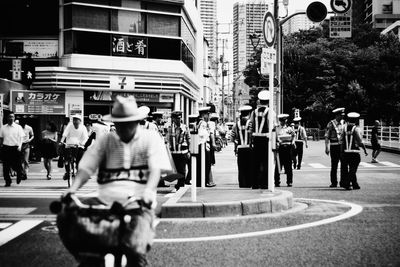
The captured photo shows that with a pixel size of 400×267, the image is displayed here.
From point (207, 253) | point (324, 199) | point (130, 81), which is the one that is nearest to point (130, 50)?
point (130, 81)

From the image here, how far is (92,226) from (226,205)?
531 cm

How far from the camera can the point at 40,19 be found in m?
29.5

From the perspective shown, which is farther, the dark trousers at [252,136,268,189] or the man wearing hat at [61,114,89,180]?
the man wearing hat at [61,114,89,180]

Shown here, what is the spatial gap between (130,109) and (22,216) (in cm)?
574

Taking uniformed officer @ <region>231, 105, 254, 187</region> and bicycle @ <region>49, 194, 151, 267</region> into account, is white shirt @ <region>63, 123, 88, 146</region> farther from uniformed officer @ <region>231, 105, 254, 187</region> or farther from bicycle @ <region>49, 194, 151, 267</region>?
bicycle @ <region>49, 194, 151, 267</region>

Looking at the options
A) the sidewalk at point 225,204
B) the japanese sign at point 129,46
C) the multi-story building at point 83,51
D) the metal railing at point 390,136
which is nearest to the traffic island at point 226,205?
the sidewalk at point 225,204

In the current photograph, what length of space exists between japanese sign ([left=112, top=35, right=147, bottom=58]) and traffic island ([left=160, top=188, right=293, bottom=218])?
809 inches

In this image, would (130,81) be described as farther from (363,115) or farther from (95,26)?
(363,115)

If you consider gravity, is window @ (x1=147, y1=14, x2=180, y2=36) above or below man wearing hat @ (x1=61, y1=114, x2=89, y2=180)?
above

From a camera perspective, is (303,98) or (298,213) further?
(303,98)

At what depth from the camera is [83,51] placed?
29.0 meters

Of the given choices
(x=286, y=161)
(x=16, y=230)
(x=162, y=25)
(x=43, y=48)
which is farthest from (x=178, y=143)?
(x=162, y=25)

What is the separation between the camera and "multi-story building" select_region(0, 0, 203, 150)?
94.1ft

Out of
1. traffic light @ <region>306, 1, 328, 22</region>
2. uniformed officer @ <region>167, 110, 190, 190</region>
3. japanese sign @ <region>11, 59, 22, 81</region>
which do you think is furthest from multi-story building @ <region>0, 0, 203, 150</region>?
uniformed officer @ <region>167, 110, 190, 190</region>
